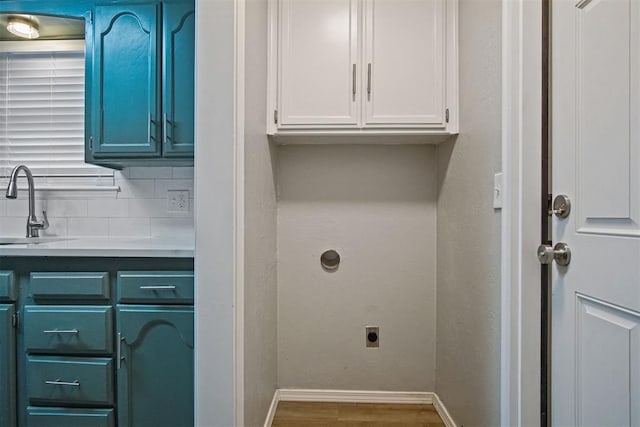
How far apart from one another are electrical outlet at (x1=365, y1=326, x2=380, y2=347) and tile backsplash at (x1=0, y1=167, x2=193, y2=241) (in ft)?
3.97

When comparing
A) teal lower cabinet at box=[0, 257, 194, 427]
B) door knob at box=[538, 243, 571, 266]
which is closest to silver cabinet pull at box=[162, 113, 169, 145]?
teal lower cabinet at box=[0, 257, 194, 427]

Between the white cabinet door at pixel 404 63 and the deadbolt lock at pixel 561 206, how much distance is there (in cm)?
74

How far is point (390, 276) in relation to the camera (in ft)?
6.41

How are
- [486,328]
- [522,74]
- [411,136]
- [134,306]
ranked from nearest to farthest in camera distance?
[522,74] < [486,328] < [134,306] < [411,136]

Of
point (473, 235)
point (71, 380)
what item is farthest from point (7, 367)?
point (473, 235)

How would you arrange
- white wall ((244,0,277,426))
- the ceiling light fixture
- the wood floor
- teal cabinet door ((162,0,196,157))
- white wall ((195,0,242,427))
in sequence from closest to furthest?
white wall ((195,0,242,427)) < white wall ((244,0,277,426)) < teal cabinet door ((162,0,196,157)) < the wood floor < the ceiling light fixture

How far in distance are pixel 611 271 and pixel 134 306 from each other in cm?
154

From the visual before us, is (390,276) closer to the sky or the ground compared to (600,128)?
closer to the ground

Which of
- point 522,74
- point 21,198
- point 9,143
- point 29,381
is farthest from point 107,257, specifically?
point 522,74

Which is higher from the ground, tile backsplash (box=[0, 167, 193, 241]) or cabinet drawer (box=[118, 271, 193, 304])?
Answer: tile backsplash (box=[0, 167, 193, 241])

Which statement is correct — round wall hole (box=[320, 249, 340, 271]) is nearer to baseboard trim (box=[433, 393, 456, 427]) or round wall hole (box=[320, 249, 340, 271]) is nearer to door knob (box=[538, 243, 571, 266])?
baseboard trim (box=[433, 393, 456, 427])

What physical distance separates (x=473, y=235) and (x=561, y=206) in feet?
1.40

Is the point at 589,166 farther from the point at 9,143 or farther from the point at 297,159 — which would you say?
the point at 9,143

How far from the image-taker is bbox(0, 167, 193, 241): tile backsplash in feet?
6.39
